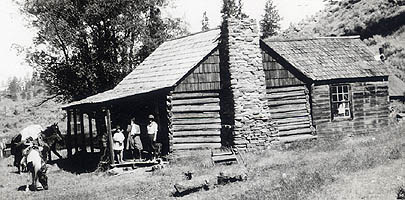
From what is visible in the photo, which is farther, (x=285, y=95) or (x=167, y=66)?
(x=167, y=66)

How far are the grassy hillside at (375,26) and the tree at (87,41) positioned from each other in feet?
58.2

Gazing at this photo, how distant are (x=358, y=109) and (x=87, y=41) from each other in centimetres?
2034

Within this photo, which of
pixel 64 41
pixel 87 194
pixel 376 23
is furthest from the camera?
pixel 376 23

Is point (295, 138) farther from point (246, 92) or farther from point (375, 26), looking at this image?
point (375, 26)

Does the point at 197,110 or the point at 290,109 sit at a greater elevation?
the point at 197,110

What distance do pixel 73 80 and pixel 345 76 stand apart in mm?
20358

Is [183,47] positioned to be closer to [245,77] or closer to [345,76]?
[245,77]

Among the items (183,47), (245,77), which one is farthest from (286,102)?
(183,47)

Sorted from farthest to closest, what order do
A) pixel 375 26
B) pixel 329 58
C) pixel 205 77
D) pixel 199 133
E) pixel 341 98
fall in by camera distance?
pixel 375 26
pixel 329 58
pixel 341 98
pixel 205 77
pixel 199 133

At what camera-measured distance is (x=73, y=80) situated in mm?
33719

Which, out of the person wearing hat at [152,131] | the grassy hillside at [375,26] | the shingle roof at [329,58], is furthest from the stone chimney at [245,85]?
the grassy hillside at [375,26]

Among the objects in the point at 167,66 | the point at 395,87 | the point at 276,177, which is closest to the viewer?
the point at 276,177

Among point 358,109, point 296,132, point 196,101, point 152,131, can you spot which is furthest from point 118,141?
point 358,109

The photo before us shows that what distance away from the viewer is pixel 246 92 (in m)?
19.7
